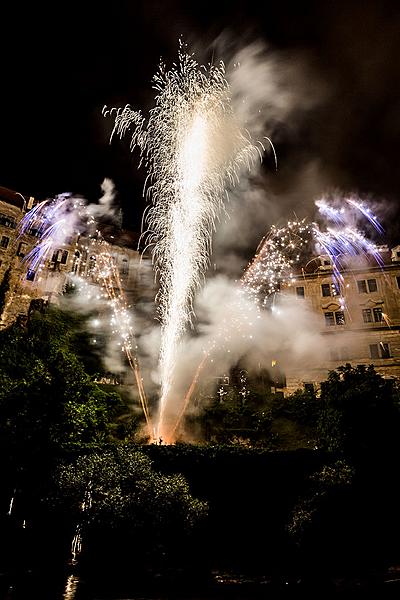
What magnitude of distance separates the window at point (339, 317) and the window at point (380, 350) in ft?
12.1

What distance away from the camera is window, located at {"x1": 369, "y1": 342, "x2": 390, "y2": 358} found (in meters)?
38.0

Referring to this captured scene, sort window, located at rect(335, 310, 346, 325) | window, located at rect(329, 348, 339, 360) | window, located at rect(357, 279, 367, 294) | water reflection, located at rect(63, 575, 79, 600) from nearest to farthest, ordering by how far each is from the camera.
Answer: water reflection, located at rect(63, 575, 79, 600), window, located at rect(329, 348, 339, 360), window, located at rect(335, 310, 346, 325), window, located at rect(357, 279, 367, 294)

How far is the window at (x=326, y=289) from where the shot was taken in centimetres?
4267

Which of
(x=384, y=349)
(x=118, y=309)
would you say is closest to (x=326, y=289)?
(x=384, y=349)

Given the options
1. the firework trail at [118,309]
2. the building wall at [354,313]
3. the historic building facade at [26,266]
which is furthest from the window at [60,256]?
the building wall at [354,313]

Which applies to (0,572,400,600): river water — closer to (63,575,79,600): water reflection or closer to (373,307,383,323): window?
(63,575,79,600): water reflection

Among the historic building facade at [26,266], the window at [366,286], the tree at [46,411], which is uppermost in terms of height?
the historic building facade at [26,266]

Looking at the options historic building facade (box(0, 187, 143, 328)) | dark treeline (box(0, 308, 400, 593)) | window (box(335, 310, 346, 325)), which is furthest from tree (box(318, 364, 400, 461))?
historic building facade (box(0, 187, 143, 328))

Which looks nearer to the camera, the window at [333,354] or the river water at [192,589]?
the river water at [192,589]

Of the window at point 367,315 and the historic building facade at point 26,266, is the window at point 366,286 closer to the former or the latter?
the window at point 367,315

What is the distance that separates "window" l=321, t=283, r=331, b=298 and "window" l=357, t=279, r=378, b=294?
9.80 ft

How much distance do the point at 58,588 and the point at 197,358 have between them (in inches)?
978

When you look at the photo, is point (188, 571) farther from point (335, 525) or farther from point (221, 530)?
point (335, 525)

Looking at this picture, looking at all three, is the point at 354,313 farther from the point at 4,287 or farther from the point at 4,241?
the point at 4,241
